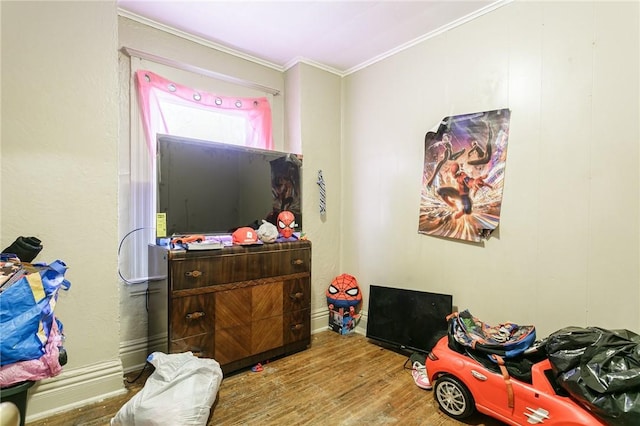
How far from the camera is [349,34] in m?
2.57

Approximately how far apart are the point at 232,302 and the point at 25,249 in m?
1.15

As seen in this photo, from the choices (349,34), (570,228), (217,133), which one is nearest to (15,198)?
(217,133)

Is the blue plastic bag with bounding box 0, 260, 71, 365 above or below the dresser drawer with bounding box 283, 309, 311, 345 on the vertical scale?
above

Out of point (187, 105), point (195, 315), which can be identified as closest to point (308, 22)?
point (187, 105)

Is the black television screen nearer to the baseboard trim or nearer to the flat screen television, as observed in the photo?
the flat screen television

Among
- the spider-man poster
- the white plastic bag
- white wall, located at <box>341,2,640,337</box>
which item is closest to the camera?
the white plastic bag

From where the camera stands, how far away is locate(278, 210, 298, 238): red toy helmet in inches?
105

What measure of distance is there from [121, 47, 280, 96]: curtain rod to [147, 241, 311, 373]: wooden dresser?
1412mm

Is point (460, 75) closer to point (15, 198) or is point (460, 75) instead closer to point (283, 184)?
point (283, 184)

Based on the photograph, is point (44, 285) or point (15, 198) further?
point (15, 198)

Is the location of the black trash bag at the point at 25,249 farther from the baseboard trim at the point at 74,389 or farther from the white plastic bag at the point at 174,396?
the white plastic bag at the point at 174,396

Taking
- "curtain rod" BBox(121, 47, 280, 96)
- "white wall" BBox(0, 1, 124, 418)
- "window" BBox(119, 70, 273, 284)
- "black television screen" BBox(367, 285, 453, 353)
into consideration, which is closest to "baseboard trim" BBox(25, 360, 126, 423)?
"white wall" BBox(0, 1, 124, 418)

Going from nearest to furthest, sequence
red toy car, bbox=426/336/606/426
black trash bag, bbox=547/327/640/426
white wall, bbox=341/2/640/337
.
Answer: black trash bag, bbox=547/327/640/426 → red toy car, bbox=426/336/606/426 → white wall, bbox=341/2/640/337

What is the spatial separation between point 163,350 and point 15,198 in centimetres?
119
